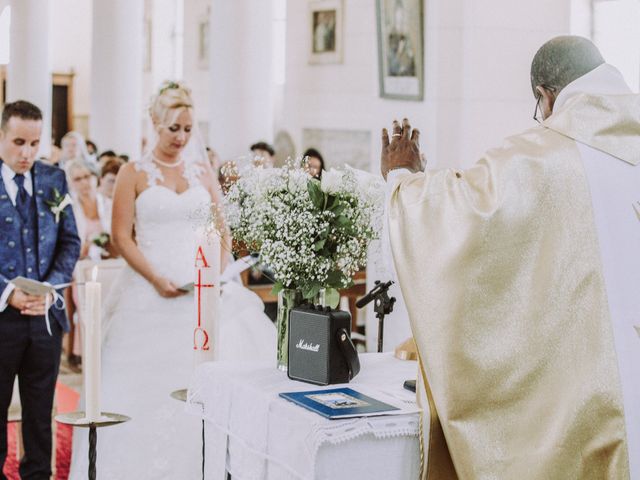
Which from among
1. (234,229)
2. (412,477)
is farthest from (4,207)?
(412,477)

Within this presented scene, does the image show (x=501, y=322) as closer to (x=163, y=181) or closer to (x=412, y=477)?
(x=412, y=477)

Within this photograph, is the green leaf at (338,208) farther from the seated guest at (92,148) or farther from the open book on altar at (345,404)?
the seated guest at (92,148)

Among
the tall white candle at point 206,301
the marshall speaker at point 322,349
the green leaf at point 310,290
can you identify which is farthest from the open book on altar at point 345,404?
the tall white candle at point 206,301

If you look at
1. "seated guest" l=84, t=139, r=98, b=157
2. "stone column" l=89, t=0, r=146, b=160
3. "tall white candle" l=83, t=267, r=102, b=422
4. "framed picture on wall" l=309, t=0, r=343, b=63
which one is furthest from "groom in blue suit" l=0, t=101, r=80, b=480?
"stone column" l=89, t=0, r=146, b=160

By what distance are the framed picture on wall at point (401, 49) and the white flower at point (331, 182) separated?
3.29m

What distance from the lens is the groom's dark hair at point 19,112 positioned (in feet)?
15.6

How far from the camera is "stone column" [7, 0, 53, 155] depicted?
47.9ft

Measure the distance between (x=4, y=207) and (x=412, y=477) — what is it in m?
2.66

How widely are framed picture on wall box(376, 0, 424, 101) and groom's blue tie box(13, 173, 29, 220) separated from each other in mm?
2545

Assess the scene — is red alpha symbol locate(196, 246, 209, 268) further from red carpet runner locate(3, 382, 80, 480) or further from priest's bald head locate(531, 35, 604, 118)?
red carpet runner locate(3, 382, 80, 480)

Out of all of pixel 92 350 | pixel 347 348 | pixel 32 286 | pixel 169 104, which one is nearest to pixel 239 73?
pixel 169 104

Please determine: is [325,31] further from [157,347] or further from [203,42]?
[157,347]

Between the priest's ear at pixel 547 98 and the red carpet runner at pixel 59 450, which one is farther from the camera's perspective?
the red carpet runner at pixel 59 450

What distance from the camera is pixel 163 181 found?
555 cm
